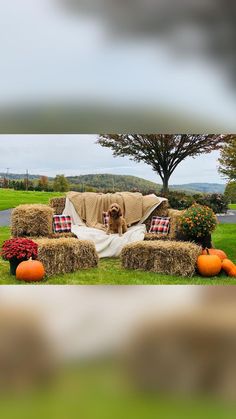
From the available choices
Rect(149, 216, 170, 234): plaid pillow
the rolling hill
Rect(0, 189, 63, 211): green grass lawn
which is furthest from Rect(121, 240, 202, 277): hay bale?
the rolling hill

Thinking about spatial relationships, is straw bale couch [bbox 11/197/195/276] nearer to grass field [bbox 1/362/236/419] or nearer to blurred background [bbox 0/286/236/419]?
blurred background [bbox 0/286/236/419]

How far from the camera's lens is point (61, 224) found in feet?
16.7

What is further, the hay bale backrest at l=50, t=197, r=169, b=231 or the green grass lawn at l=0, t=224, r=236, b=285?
the hay bale backrest at l=50, t=197, r=169, b=231

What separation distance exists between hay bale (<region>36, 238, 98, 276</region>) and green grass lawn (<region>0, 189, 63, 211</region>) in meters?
2.11

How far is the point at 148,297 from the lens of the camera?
1.77 metres

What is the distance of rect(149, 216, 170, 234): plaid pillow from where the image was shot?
5.06m

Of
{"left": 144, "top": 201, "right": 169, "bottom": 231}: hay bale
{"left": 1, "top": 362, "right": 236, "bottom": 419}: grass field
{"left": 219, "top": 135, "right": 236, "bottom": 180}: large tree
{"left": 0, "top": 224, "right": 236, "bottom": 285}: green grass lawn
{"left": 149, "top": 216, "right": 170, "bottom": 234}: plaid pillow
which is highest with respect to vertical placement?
{"left": 219, "top": 135, "right": 236, "bottom": 180}: large tree

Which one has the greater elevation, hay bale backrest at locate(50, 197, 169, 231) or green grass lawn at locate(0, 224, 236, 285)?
hay bale backrest at locate(50, 197, 169, 231)

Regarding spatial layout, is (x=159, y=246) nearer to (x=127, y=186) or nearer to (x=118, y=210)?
(x=118, y=210)

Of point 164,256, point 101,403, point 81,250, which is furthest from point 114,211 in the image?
point 101,403

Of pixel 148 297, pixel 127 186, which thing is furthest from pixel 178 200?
pixel 148 297
